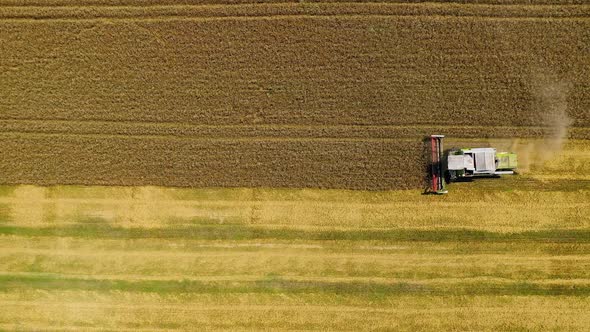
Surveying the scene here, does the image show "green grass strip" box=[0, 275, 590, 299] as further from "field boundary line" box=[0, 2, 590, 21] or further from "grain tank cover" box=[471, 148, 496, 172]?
"field boundary line" box=[0, 2, 590, 21]

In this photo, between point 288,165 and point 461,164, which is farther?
point 288,165

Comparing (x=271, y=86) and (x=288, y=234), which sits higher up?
(x=271, y=86)

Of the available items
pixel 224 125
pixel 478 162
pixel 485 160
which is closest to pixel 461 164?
pixel 478 162

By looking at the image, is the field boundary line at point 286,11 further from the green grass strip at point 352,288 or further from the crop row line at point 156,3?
the green grass strip at point 352,288

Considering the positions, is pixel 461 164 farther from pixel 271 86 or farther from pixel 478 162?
pixel 271 86

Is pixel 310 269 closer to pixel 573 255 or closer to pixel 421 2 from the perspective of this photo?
pixel 573 255

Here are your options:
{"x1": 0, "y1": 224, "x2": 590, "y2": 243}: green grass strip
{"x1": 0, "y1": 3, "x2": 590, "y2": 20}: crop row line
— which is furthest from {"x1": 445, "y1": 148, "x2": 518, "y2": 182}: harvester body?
{"x1": 0, "y1": 3, "x2": 590, "y2": 20}: crop row line
